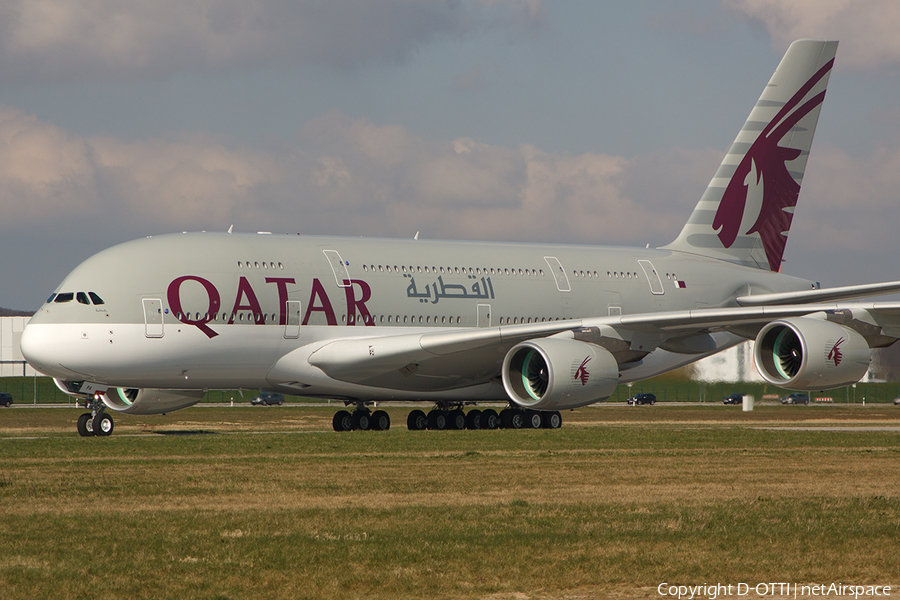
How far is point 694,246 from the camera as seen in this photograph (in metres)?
34.0

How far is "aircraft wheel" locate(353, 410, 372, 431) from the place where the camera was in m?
28.9

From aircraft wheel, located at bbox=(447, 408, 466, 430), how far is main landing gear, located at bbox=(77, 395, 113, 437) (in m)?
8.54

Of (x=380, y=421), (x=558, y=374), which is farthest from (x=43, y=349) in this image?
(x=558, y=374)

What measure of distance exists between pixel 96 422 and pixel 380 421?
22.7 ft

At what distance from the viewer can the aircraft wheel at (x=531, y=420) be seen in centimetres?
2961

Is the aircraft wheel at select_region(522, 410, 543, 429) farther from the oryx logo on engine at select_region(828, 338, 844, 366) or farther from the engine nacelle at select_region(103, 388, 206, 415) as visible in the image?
the oryx logo on engine at select_region(828, 338, 844, 366)

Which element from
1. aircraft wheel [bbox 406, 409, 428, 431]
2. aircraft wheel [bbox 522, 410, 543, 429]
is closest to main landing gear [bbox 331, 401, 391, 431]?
aircraft wheel [bbox 406, 409, 428, 431]

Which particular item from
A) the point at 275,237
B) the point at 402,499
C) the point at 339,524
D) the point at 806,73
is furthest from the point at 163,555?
the point at 806,73

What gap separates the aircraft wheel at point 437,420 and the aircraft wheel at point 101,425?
26.6 feet

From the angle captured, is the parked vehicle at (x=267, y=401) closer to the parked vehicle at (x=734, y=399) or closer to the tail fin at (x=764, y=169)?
the parked vehicle at (x=734, y=399)

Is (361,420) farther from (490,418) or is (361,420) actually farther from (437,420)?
(490,418)

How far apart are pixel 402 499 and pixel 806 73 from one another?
24.7 m

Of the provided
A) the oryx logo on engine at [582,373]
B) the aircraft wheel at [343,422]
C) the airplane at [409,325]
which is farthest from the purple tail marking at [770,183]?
the aircraft wheel at [343,422]

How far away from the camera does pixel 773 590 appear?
8500 millimetres
